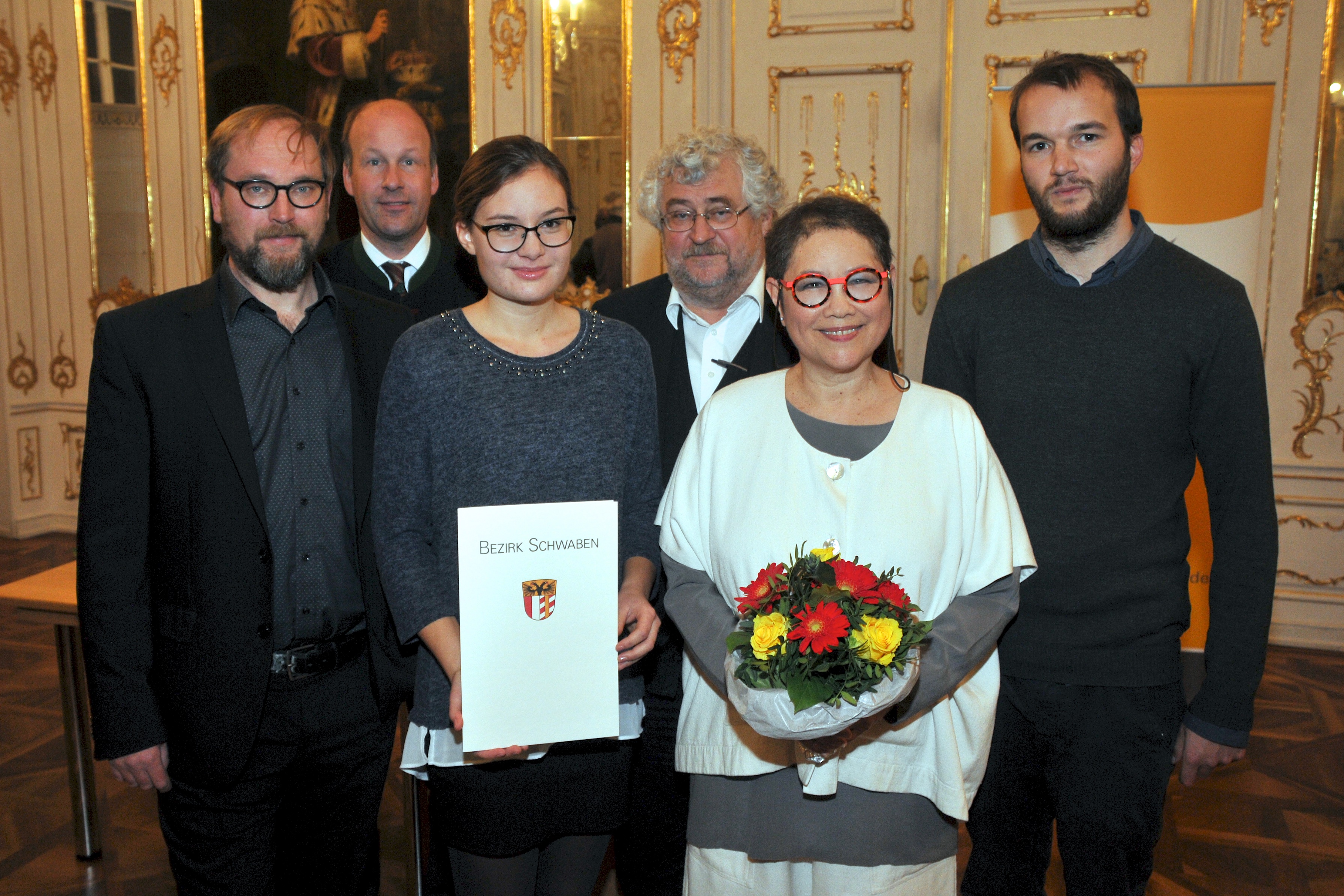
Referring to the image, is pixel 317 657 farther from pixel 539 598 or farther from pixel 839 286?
pixel 839 286

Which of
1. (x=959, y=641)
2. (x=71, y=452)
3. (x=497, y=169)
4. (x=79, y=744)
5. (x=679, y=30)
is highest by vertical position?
(x=679, y=30)

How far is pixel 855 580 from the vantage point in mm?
1490

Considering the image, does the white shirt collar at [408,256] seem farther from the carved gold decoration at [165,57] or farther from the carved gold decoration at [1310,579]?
the carved gold decoration at [165,57]

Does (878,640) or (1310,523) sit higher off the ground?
(878,640)

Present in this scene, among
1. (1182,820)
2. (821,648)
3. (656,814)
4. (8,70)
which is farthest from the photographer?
(8,70)

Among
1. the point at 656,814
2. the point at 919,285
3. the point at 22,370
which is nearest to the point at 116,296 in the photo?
the point at 22,370

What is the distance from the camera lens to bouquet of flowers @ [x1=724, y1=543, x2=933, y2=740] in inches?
56.4

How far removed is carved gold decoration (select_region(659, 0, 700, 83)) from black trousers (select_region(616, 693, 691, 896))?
14.5 feet

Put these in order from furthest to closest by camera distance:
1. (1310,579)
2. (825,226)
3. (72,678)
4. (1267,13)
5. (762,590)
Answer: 1. (1310,579)
2. (1267,13)
3. (72,678)
4. (825,226)
5. (762,590)

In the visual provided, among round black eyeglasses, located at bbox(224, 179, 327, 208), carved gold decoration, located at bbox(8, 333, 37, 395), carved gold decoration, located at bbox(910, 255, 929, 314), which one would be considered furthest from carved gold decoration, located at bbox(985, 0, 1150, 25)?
carved gold decoration, located at bbox(8, 333, 37, 395)

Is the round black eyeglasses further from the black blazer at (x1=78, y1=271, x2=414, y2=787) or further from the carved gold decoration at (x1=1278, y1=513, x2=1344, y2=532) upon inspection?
the carved gold decoration at (x1=1278, y1=513, x2=1344, y2=532)

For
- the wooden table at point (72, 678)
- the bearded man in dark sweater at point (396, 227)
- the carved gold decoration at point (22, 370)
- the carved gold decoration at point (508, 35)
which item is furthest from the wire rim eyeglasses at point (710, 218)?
the carved gold decoration at point (22, 370)

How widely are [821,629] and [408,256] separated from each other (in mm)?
2251

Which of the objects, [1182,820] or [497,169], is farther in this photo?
[1182,820]
